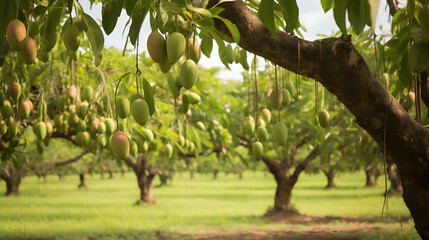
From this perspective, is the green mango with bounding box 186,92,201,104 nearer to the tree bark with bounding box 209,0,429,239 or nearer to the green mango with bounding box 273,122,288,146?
the green mango with bounding box 273,122,288,146

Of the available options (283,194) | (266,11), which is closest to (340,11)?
(266,11)

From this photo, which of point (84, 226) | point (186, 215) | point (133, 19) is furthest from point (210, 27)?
point (186, 215)

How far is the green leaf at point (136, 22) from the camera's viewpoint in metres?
0.94

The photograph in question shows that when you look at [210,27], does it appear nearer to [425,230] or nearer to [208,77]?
[425,230]

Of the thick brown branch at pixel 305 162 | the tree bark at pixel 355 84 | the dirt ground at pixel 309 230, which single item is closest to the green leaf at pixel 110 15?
the tree bark at pixel 355 84

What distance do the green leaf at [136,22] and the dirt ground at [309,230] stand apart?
6.19m

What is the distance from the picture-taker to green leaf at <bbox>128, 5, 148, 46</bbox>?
944mm

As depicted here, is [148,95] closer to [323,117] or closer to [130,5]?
[130,5]

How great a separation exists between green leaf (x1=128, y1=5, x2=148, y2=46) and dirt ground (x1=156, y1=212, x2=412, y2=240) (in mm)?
6189

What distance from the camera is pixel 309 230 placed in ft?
24.6

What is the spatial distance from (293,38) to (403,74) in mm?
455

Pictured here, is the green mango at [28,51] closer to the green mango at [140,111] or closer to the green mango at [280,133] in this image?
the green mango at [140,111]

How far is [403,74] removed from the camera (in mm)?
1385

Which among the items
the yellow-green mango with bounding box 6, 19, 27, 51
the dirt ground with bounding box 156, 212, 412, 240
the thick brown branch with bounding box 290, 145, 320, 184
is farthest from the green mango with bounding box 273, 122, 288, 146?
the thick brown branch with bounding box 290, 145, 320, 184
